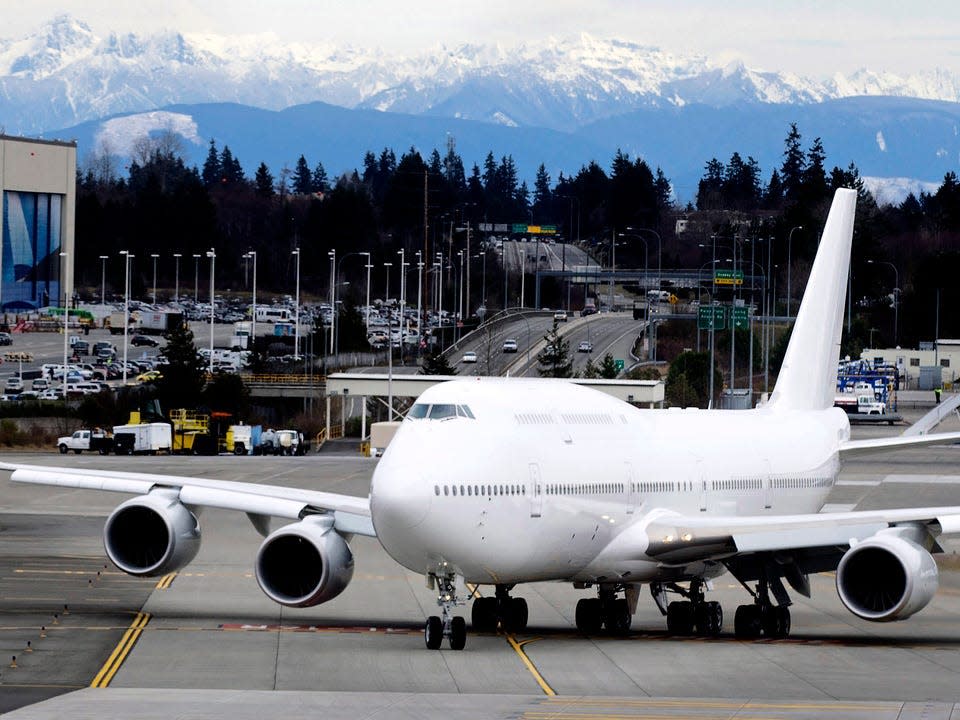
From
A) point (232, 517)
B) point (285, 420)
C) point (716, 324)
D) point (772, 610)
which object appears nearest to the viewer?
point (772, 610)

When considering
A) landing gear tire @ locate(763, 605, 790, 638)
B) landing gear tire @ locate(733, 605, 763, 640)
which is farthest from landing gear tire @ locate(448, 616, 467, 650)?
landing gear tire @ locate(763, 605, 790, 638)

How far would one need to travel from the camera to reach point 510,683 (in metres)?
28.7

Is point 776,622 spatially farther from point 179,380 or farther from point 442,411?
point 179,380

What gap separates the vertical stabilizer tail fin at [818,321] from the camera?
1773 inches

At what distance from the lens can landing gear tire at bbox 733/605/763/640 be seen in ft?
122

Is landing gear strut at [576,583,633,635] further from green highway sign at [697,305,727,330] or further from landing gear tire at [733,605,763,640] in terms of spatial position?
green highway sign at [697,305,727,330]

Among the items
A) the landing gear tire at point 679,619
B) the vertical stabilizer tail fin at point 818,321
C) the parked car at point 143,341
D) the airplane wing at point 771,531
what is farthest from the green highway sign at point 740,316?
the parked car at point 143,341

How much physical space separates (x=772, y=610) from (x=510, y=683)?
10232 millimetres

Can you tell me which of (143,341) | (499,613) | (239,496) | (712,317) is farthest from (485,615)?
(143,341)

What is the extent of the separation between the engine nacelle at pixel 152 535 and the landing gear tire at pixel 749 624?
11.4 meters

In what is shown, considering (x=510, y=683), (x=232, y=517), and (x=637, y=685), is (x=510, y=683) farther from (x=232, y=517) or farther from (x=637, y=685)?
(x=232, y=517)

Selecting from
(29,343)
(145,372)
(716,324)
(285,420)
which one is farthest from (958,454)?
(29,343)

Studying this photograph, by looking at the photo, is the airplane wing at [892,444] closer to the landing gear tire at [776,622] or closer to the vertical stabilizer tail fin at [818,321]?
the vertical stabilizer tail fin at [818,321]

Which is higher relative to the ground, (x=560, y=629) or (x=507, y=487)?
(x=507, y=487)
